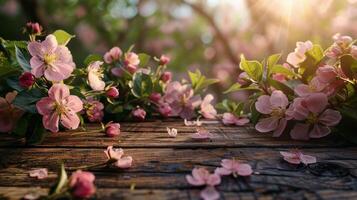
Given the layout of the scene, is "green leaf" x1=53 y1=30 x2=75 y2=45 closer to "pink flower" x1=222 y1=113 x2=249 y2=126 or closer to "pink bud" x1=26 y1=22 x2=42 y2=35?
"pink bud" x1=26 y1=22 x2=42 y2=35

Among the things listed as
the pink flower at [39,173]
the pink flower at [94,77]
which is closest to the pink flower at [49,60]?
the pink flower at [94,77]

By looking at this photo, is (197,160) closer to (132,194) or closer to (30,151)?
(132,194)

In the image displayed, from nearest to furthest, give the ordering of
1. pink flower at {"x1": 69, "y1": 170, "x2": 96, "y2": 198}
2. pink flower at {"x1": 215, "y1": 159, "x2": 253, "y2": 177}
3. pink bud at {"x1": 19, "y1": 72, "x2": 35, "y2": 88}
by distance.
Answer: pink flower at {"x1": 69, "y1": 170, "x2": 96, "y2": 198}
pink flower at {"x1": 215, "y1": 159, "x2": 253, "y2": 177}
pink bud at {"x1": 19, "y1": 72, "x2": 35, "y2": 88}

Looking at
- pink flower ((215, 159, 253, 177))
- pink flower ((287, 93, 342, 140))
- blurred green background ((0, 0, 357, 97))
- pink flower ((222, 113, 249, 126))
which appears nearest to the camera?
pink flower ((215, 159, 253, 177))

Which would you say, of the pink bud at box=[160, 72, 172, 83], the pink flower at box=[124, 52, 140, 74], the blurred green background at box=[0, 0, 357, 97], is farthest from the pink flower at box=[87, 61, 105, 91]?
the blurred green background at box=[0, 0, 357, 97]

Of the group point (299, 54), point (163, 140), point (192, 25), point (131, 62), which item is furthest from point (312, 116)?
point (192, 25)

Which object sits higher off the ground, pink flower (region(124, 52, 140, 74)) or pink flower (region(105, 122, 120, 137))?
pink flower (region(124, 52, 140, 74))
